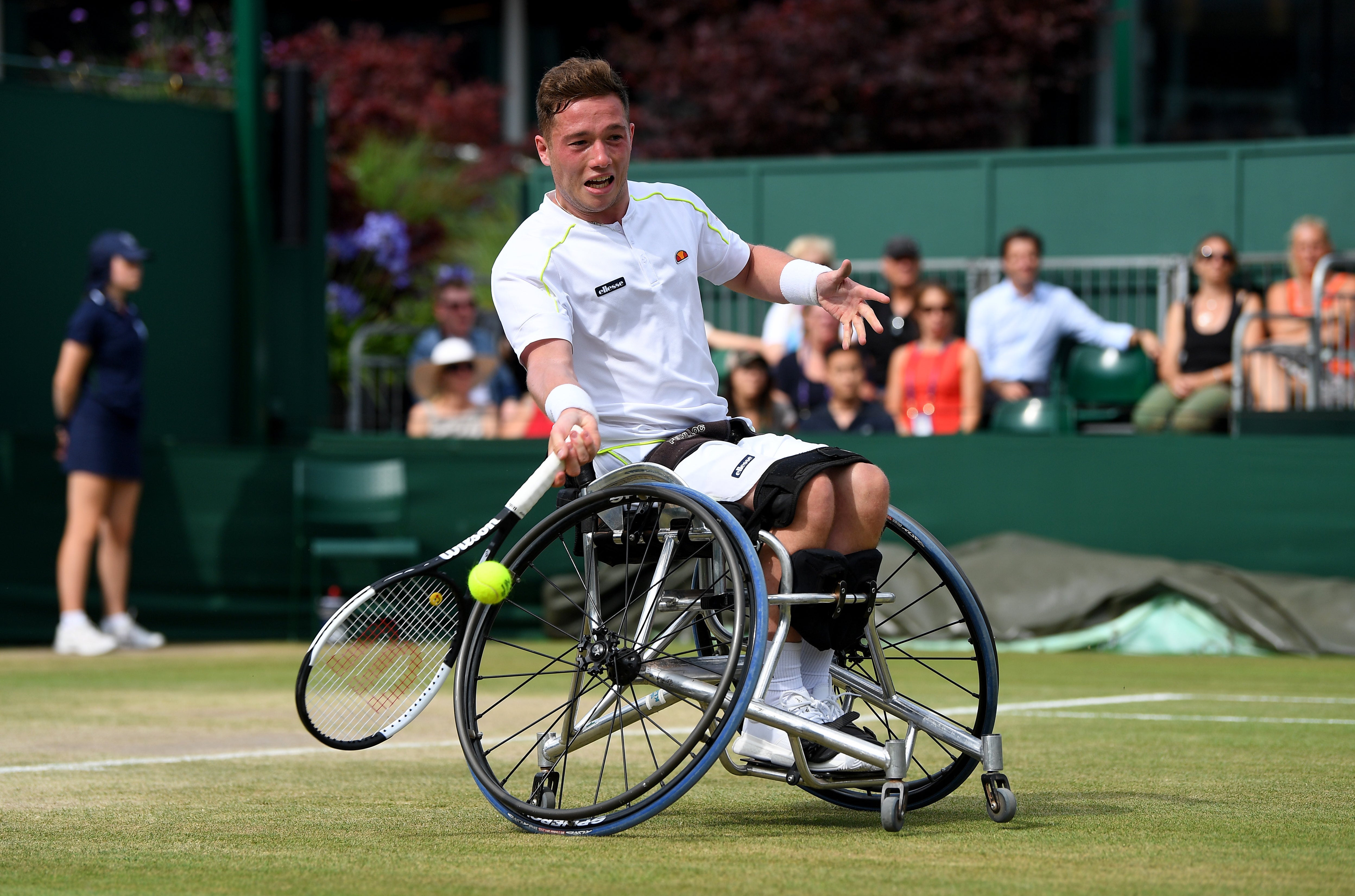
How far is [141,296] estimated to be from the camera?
1311cm

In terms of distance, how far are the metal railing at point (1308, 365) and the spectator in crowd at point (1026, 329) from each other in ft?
3.07

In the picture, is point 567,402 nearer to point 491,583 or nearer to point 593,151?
point 491,583

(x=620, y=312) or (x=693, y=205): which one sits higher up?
(x=693, y=205)

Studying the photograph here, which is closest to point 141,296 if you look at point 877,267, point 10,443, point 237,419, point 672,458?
point 237,419

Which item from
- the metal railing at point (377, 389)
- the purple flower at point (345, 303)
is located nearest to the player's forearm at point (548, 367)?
the metal railing at point (377, 389)

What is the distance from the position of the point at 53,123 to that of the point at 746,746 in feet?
31.6

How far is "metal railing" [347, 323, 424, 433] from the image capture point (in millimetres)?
14188

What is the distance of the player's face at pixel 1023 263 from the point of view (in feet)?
39.1

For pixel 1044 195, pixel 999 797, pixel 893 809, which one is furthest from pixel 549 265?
pixel 1044 195

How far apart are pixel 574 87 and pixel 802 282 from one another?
30.4 inches

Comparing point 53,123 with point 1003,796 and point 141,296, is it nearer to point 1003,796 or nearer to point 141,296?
point 141,296

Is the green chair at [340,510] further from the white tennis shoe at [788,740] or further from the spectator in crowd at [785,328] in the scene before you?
the white tennis shoe at [788,740]

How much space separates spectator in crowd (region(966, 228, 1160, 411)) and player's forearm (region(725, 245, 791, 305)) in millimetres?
7003

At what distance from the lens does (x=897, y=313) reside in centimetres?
1178
